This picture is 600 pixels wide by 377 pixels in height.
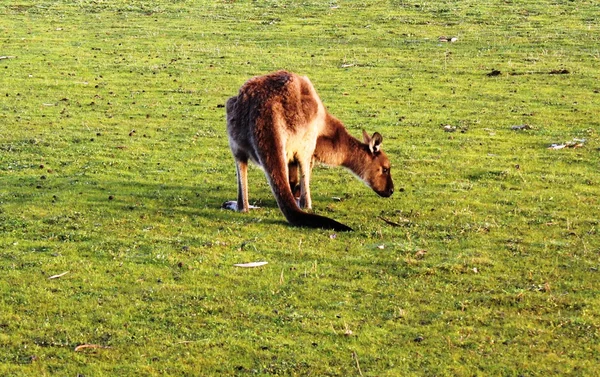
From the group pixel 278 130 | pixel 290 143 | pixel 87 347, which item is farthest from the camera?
pixel 290 143

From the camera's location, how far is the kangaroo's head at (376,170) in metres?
10.3

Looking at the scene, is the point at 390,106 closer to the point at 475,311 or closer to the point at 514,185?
the point at 514,185

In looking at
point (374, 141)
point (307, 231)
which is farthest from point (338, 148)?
point (307, 231)

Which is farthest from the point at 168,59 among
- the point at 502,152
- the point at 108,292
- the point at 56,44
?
the point at 108,292

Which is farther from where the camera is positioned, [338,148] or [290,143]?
[338,148]

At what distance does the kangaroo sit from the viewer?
8641 millimetres

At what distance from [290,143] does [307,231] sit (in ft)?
3.54

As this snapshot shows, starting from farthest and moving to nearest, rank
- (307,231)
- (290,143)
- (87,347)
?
(290,143), (307,231), (87,347)

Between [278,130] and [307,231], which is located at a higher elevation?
[278,130]

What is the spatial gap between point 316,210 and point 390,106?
7.05m

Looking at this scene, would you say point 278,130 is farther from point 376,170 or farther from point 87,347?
point 87,347

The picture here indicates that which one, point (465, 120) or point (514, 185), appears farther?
point (465, 120)

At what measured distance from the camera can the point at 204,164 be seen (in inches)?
478

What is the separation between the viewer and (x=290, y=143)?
9203 mm
